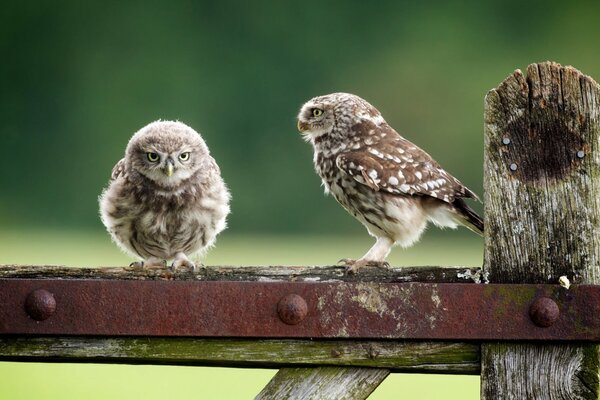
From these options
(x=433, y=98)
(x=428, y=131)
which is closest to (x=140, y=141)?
(x=428, y=131)

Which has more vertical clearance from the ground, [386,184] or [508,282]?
[386,184]

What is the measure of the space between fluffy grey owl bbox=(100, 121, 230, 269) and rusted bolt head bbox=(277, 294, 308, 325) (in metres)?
1.69

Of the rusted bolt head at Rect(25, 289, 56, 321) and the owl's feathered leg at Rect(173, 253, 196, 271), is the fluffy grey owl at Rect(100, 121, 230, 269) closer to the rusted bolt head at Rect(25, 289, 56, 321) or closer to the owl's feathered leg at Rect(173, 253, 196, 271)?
the owl's feathered leg at Rect(173, 253, 196, 271)

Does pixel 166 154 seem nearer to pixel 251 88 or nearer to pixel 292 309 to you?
pixel 292 309

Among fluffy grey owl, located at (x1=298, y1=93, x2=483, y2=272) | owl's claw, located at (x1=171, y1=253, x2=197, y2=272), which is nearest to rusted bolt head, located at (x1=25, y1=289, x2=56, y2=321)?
owl's claw, located at (x1=171, y1=253, x2=197, y2=272)

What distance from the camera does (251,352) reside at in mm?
2283

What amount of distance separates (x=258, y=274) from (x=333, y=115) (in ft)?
7.57

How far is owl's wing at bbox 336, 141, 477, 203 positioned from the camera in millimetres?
4168

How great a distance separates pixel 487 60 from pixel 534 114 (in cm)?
2621

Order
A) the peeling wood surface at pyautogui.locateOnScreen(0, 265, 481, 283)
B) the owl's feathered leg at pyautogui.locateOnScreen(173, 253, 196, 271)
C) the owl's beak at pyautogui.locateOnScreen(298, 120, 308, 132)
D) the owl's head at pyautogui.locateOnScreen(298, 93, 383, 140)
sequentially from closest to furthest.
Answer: the peeling wood surface at pyautogui.locateOnScreen(0, 265, 481, 283) < the owl's feathered leg at pyautogui.locateOnScreen(173, 253, 196, 271) < the owl's head at pyautogui.locateOnScreen(298, 93, 383, 140) < the owl's beak at pyautogui.locateOnScreen(298, 120, 308, 132)

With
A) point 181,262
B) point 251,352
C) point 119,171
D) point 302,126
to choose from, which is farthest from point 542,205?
point 302,126

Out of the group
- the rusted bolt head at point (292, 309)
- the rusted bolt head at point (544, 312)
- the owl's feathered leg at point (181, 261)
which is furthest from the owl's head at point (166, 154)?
the rusted bolt head at point (544, 312)

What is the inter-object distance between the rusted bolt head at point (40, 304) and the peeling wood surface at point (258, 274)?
8cm

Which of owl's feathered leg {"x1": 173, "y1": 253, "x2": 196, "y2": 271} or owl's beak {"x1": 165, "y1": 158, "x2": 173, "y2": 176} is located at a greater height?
owl's beak {"x1": 165, "y1": 158, "x2": 173, "y2": 176}
